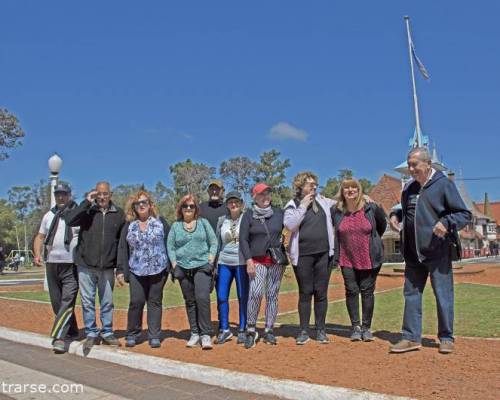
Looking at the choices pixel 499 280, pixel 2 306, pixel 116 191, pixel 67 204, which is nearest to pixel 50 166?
pixel 2 306

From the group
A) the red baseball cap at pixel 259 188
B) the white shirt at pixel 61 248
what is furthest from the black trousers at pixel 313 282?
the white shirt at pixel 61 248

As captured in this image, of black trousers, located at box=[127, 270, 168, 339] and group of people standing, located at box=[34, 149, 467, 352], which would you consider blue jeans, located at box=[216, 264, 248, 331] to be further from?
black trousers, located at box=[127, 270, 168, 339]

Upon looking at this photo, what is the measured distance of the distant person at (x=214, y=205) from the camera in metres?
6.66

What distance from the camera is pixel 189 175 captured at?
2261 inches

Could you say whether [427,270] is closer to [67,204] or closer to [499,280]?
[67,204]

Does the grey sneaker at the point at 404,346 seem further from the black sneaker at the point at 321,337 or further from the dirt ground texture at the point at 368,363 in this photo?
the black sneaker at the point at 321,337

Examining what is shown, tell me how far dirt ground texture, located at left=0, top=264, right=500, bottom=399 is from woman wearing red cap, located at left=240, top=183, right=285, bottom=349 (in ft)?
1.22

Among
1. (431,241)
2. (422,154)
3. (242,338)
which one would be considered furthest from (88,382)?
(422,154)

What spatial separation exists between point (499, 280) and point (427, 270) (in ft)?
41.5

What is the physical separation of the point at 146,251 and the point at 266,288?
5.14ft

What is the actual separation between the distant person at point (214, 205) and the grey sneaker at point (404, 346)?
2.70 meters

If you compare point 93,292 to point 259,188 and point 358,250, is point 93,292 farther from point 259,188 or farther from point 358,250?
point 358,250

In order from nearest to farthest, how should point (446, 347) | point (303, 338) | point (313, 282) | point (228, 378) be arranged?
point (228, 378)
point (446, 347)
point (303, 338)
point (313, 282)

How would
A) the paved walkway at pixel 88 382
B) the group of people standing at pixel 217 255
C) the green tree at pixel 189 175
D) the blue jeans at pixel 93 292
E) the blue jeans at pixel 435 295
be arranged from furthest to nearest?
the green tree at pixel 189 175 < the blue jeans at pixel 93 292 < the group of people standing at pixel 217 255 < the blue jeans at pixel 435 295 < the paved walkway at pixel 88 382
